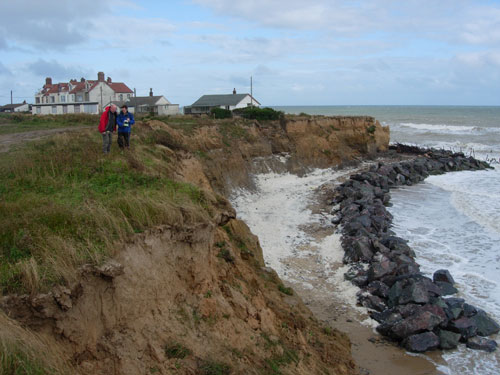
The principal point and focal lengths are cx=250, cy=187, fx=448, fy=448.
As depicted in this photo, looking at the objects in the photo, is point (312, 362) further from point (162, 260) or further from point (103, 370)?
point (103, 370)

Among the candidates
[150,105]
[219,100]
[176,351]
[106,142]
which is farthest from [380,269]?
[219,100]

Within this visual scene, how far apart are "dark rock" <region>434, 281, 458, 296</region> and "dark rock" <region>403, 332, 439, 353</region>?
9.18 feet

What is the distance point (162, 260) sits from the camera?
7875mm

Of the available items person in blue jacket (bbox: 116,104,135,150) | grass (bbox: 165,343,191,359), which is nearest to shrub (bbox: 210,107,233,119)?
person in blue jacket (bbox: 116,104,135,150)

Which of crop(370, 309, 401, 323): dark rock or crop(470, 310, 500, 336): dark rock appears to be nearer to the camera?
crop(470, 310, 500, 336): dark rock

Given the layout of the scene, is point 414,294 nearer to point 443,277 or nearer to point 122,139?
point 443,277

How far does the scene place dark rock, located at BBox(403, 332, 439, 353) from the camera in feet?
35.8

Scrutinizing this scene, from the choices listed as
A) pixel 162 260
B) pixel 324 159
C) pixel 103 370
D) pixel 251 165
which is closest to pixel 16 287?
pixel 103 370

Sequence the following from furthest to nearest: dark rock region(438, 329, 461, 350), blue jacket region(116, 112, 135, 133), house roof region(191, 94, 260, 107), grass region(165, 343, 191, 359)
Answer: house roof region(191, 94, 260, 107), blue jacket region(116, 112, 135, 133), dark rock region(438, 329, 461, 350), grass region(165, 343, 191, 359)

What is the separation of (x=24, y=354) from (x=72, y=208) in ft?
11.3

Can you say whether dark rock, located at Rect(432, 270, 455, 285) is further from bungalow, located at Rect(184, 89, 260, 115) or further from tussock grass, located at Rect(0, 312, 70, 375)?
bungalow, located at Rect(184, 89, 260, 115)

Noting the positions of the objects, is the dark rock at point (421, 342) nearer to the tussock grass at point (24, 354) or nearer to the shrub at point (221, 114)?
the tussock grass at point (24, 354)

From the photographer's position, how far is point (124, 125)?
1452 centimetres

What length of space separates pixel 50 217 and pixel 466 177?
36.2m
